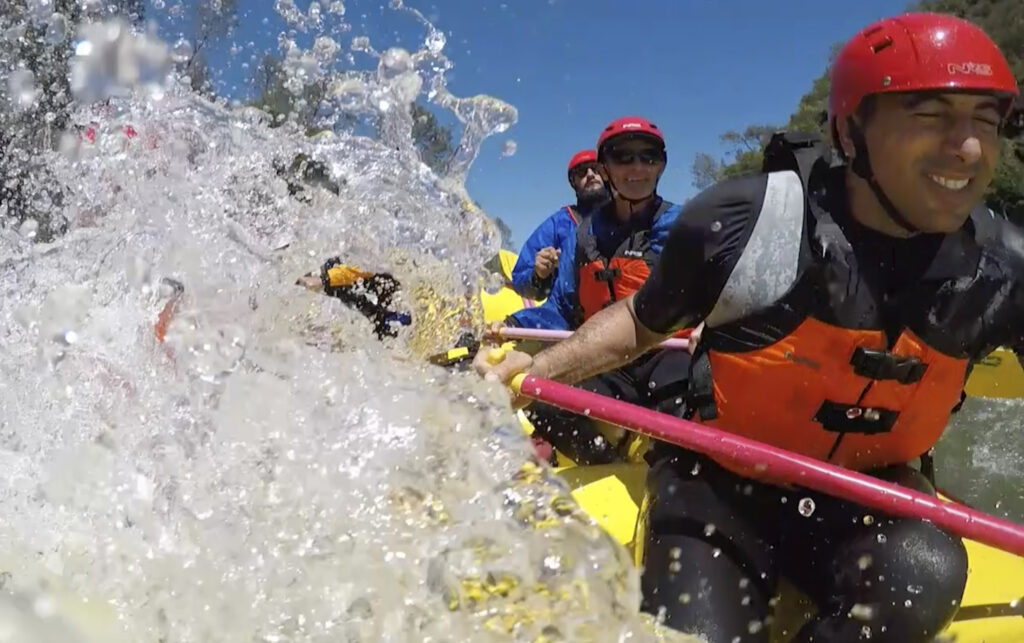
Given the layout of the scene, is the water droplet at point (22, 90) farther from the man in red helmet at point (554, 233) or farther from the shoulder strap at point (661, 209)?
the shoulder strap at point (661, 209)

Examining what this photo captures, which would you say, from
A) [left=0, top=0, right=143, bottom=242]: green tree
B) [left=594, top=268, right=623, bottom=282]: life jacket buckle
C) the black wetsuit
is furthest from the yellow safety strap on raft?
the black wetsuit

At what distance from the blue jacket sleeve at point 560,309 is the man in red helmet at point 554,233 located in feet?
2.85

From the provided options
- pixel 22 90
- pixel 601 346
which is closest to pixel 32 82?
pixel 22 90

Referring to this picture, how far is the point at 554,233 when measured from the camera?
6098mm

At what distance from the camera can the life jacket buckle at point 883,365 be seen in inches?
75.7

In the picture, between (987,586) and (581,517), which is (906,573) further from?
(581,517)

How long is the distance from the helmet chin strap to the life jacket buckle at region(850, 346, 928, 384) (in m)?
0.31

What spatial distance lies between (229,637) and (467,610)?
371mm

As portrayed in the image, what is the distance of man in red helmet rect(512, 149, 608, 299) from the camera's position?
5930 mm

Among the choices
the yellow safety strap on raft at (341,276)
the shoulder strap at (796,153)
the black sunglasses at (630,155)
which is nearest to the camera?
the shoulder strap at (796,153)

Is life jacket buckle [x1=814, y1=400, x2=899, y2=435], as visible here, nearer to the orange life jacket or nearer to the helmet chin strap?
the orange life jacket

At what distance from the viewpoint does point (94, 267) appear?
3.06m

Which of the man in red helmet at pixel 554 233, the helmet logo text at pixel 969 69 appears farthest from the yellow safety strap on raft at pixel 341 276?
the helmet logo text at pixel 969 69

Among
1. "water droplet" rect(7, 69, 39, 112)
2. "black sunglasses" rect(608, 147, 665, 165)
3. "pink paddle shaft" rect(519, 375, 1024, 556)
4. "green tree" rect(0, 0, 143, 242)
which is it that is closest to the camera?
"pink paddle shaft" rect(519, 375, 1024, 556)
